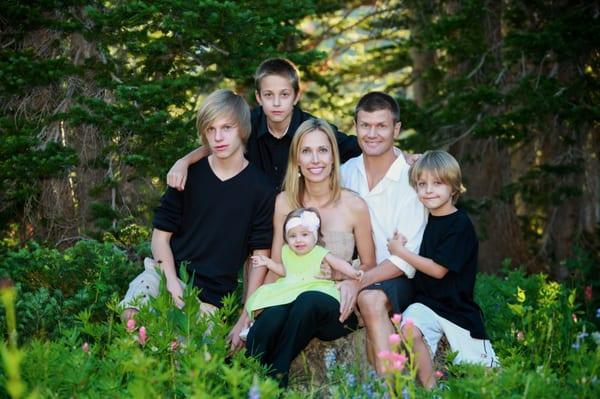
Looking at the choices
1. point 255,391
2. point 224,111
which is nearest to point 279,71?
point 224,111

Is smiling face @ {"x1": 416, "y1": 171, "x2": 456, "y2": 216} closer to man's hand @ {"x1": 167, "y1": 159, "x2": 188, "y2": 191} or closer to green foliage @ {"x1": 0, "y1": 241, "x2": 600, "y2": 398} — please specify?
green foliage @ {"x1": 0, "y1": 241, "x2": 600, "y2": 398}

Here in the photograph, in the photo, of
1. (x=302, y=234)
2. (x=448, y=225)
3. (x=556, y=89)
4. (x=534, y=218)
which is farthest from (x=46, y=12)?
(x=534, y=218)

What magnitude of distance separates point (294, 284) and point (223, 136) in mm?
1020

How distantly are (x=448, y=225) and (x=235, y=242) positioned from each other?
1.26 meters

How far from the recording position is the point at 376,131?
4789 mm

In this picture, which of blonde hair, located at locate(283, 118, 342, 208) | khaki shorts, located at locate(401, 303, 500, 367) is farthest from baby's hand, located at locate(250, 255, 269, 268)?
khaki shorts, located at locate(401, 303, 500, 367)

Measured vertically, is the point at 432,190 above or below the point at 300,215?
above

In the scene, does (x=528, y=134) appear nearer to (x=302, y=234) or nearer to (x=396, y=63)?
(x=396, y=63)

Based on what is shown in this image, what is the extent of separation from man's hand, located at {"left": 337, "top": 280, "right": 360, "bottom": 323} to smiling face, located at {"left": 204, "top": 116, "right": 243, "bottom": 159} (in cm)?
108

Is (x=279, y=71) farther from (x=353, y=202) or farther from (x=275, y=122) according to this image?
(x=353, y=202)

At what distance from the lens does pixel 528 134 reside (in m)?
9.41

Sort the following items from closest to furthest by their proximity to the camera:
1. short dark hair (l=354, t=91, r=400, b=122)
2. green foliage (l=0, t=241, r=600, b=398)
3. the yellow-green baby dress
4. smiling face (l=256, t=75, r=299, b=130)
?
1. green foliage (l=0, t=241, r=600, b=398)
2. the yellow-green baby dress
3. short dark hair (l=354, t=91, r=400, b=122)
4. smiling face (l=256, t=75, r=299, b=130)

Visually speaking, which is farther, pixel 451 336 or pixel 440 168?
pixel 440 168

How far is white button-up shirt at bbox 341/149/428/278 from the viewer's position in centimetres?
462
